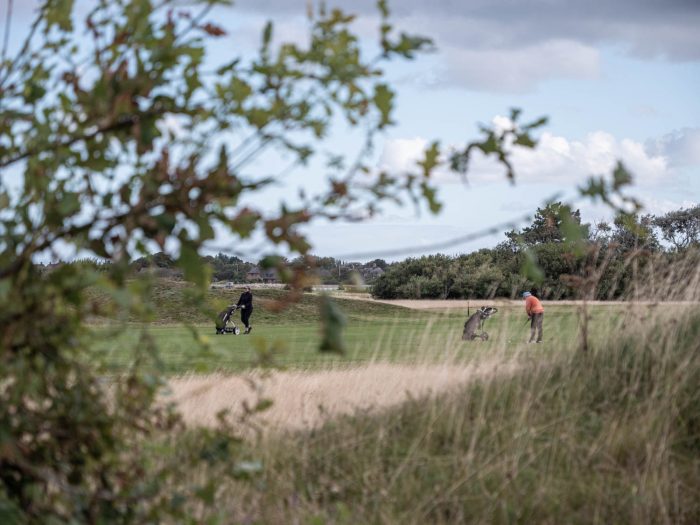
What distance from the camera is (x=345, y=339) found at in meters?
22.2

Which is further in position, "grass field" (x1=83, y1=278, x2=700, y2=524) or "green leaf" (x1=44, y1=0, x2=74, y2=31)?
"grass field" (x1=83, y1=278, x2=700, y2=524)

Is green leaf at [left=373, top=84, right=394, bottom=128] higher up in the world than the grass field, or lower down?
higher up

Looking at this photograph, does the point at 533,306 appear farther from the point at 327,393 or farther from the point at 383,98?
the point at 383,98

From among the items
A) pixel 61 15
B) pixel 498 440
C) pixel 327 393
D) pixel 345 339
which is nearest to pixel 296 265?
pixel 61 15

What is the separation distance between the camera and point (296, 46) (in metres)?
3.10

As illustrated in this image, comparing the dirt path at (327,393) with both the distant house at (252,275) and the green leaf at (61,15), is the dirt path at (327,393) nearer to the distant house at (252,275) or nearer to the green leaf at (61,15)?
the distant house at (252,275)

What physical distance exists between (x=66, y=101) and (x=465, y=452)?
417cm

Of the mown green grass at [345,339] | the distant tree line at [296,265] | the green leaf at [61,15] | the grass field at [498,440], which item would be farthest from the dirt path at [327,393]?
the green leaf at [61,15]

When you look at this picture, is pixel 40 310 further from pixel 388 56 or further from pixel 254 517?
pixel 254 517

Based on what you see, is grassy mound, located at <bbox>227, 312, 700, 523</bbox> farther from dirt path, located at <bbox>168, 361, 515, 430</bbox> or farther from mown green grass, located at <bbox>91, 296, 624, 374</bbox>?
mown green grass, located at <bbox>91, 296, 624, 374</bbox>

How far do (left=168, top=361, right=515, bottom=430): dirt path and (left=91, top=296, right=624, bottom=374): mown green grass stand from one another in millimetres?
261

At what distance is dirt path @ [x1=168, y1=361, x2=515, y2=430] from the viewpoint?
784 centimetres

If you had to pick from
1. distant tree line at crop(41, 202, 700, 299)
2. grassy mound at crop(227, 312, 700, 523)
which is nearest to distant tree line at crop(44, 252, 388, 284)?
distant tree line at crop(41, 202, 700, 299)

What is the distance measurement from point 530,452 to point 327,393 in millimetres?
3352
